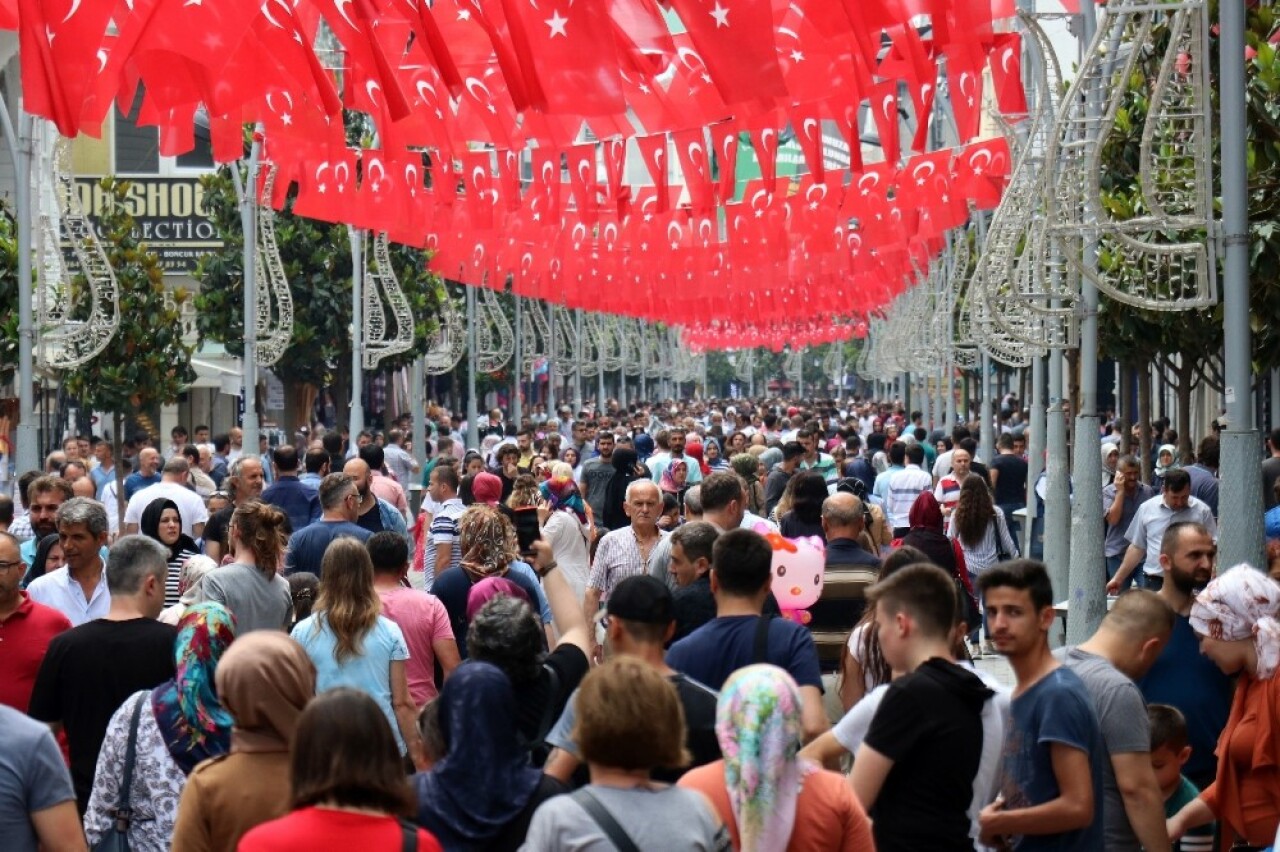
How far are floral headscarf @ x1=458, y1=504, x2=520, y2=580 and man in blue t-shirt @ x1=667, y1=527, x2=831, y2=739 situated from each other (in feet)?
7.85

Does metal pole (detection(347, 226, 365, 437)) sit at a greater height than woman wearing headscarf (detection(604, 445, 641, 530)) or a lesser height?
greater

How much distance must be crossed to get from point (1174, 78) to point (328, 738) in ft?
24.6

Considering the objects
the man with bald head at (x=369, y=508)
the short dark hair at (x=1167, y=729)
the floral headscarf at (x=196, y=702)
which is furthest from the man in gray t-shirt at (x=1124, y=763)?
the man with bald head at (x=369, y=508)

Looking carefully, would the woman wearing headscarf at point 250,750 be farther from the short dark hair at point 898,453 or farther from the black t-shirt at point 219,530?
the short dark hair at point 898,453

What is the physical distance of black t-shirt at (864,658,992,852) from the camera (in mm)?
5906

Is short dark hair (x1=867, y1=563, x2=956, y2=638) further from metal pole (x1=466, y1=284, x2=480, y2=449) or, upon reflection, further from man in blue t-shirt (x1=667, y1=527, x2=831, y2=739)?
metal pole (x1=466, y1=284, x2=480, y2=449)

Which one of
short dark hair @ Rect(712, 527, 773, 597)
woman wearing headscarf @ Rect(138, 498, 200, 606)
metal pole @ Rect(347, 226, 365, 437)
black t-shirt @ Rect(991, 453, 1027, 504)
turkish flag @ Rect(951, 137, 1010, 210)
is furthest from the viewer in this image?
metal pole @ Rect(347, 226, 365, 437)

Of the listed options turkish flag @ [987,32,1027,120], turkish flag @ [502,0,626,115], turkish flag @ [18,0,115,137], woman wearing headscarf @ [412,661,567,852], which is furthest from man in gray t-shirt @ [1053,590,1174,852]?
turkish flag @ [987,32,1027,120]

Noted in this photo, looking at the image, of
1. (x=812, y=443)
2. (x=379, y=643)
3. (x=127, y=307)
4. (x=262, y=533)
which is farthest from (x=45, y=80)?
(x=127, y=307)

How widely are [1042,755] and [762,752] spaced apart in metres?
1.31

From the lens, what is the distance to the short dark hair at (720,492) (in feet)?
37.4

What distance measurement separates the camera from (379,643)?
28.1ft

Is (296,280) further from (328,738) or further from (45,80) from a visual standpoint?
(328,738)

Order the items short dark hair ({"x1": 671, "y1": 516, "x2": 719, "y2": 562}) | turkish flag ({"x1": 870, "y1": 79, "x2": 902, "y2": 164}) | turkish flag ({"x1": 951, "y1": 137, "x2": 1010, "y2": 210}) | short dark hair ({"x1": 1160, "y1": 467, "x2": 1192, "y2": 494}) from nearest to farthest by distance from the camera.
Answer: short dark hair ({"x1": 671, "y1": 516, "x2": 719, "y2": 562}) < short dark hair ({"x1": 1160, "y1": 467, "x2": 1192, "y2": 494}) < turkish flag ({"x1": 870, "y1": 79, "x2": 902, "y2": 164}) < turkish flag ({"x1": 951, "y1": 137, "x2": 1010, "y2": 210})
